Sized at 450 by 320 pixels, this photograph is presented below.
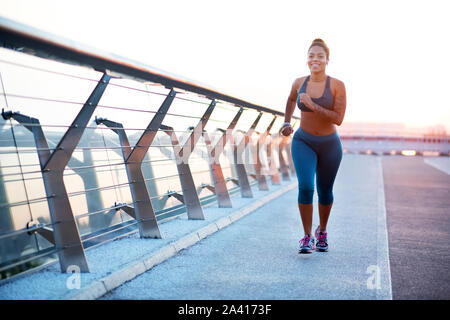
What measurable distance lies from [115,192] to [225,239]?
127cm

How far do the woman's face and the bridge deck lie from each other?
170cm

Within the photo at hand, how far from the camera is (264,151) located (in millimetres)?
9773

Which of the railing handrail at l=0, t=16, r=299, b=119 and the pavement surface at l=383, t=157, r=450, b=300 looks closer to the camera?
the railing handrail at l=0, t=16, r=299, b=119

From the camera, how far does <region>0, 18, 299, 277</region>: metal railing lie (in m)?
3.26

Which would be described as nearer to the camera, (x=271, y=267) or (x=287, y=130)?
(x=271, y=267)

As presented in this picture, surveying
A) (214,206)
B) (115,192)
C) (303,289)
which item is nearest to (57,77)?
(115,192)

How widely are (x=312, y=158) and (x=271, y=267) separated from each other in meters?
1.13

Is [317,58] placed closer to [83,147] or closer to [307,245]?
[307,245]

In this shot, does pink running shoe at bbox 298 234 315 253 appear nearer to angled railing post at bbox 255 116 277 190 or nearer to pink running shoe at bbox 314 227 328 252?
pink running shoe at bbox 314 227 328 252

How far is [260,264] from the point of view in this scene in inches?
157

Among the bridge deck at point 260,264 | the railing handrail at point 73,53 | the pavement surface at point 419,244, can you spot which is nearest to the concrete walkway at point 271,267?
the bridge deck at point 260,264

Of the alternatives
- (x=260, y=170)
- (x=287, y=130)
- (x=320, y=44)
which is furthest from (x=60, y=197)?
(x=260, y=170)

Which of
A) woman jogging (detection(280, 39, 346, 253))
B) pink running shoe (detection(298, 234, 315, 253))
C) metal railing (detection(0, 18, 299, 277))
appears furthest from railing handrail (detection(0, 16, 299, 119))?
pink running shoe (detection(298, 234, 315, 253))

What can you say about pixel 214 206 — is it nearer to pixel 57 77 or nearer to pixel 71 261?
pixel 57 77
